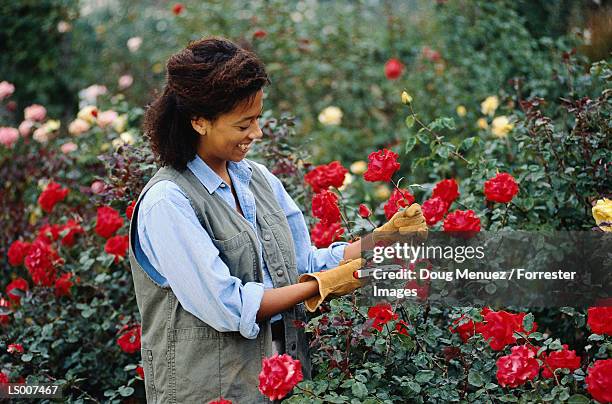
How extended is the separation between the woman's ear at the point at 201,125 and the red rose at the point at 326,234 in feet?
1.68

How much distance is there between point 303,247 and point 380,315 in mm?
374

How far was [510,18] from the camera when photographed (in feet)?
15.4

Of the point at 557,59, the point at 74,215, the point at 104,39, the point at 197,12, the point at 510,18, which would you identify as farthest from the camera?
the point at 104,39

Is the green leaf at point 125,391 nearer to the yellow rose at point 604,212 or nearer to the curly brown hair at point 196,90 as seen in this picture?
the curly brown hair at point 196,90

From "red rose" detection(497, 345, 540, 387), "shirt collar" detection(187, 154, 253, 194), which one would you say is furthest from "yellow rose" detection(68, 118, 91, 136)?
"red rose" detection(497, 345, 540, 387)

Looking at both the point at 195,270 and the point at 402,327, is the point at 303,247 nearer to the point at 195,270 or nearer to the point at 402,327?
the point at 402,327

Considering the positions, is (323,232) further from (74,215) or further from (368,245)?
(74,215)

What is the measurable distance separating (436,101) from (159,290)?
10.4 ft

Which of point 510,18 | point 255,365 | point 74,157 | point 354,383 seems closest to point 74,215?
point 74,157

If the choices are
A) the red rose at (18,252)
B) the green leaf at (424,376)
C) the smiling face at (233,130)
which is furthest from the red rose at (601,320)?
the red rose at (18,252)

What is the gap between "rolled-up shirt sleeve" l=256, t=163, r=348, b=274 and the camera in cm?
210

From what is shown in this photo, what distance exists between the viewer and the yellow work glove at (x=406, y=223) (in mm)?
1860

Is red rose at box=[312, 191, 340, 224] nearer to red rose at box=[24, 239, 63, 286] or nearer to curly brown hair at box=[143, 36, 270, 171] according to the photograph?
curly brown hair at box=[143, 36, 270, 171]

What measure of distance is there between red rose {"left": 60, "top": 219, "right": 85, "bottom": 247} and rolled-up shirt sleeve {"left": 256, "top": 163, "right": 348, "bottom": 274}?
1065 millimetres
